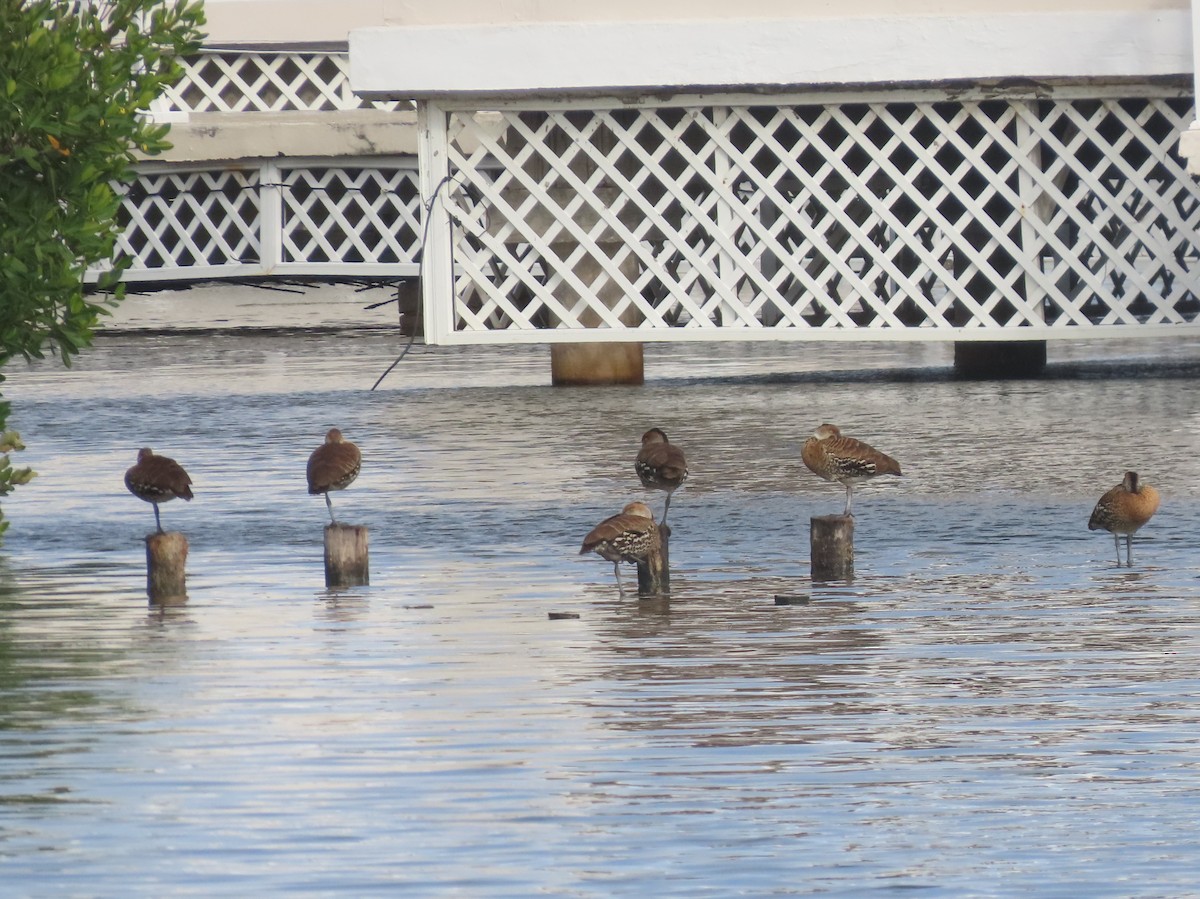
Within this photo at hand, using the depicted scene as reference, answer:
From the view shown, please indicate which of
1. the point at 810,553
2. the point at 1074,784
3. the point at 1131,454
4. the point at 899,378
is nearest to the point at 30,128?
the point at 810,553

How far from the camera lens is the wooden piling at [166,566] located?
11.2 m

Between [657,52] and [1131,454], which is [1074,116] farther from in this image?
[1131,454]

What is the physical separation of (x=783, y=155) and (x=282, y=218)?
31.8ft

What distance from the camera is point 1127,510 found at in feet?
39.0

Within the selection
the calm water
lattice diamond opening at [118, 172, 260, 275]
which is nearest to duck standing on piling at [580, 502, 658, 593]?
A: the calm water

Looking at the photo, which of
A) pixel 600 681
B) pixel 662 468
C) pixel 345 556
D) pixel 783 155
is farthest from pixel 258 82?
pixel 600 681

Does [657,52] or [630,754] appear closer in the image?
[630,754]

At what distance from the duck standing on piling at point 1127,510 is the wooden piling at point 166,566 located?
3575mm

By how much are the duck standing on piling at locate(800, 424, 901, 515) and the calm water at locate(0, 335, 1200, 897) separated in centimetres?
31

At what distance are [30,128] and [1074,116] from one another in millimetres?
11779

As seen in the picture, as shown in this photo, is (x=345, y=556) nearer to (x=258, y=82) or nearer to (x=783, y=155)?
(x=783, y=155)

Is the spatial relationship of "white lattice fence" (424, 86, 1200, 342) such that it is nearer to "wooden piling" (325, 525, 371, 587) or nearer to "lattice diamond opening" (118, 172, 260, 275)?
"lattice diamond opening" (118, 172, 260, 275)

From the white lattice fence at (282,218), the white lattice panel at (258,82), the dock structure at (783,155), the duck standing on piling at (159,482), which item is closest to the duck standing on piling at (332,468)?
the duck standing on piling at (159,482)

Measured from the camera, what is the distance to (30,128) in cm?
1035
